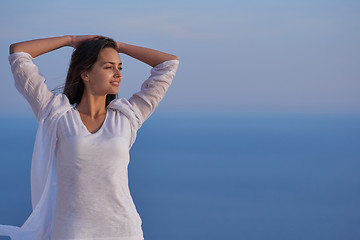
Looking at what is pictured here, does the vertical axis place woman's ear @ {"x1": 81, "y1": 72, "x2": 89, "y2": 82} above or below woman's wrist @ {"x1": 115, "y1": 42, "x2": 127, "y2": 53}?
below

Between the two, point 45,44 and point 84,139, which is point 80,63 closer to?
point 45,44

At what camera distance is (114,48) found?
1967 millimetres

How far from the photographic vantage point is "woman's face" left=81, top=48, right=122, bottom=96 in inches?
74.3

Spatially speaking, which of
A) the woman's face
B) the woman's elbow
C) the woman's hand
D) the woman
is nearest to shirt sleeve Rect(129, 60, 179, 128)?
the woman

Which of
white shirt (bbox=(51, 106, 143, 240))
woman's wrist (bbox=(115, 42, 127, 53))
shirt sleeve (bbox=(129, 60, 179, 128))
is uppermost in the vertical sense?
woman's wrist (bbox=(115, 42, 127, 53))

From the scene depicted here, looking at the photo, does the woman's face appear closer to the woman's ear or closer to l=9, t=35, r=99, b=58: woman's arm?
the woman's ear

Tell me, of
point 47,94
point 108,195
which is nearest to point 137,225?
point 108,195

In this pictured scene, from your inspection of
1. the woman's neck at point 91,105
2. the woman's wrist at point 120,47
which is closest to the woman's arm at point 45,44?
the woman's wrist at point 120,47

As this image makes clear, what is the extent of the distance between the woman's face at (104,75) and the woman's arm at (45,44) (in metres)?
0.11

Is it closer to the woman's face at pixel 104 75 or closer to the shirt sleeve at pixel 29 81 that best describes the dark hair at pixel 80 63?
the woman's face at pixel 104 75

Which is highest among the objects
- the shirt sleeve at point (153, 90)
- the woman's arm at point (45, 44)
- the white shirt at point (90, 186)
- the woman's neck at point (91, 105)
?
the woman's arm at point (45, 44)

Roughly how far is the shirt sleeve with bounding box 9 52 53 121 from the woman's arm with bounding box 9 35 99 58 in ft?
0.12

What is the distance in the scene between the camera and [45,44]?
1.90m

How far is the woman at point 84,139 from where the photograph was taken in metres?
1.80
